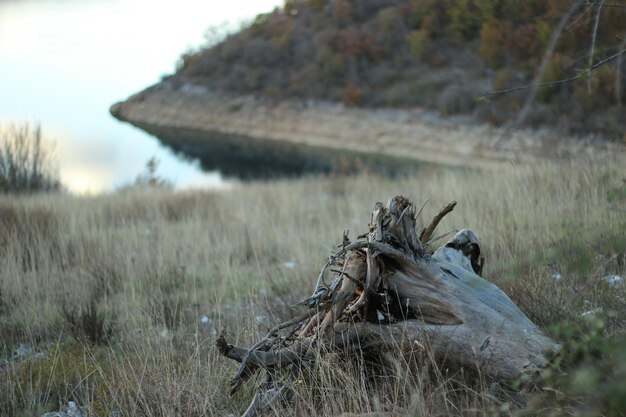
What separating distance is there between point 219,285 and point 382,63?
110 ft

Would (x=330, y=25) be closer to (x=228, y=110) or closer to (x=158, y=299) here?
(x=228, y=110)

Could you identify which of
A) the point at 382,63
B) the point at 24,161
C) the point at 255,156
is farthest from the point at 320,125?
the point at 24,161

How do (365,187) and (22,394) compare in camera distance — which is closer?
(22,394)

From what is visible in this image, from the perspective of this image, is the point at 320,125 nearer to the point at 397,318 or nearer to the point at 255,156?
the point at 255,156

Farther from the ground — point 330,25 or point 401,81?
point 330,25

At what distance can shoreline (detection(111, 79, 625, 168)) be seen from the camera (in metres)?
27.1

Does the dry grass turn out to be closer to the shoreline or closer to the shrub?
the shrub

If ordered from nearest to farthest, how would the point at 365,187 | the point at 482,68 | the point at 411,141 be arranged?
the point at 365,187, the point at 411,141, the point at 482,68

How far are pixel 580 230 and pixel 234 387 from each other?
3647mm

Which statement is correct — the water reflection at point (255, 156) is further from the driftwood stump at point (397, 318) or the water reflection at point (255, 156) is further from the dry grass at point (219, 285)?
the driftwood stump at point (397, 318)

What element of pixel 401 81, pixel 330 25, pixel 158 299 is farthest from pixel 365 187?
pixel 330 25

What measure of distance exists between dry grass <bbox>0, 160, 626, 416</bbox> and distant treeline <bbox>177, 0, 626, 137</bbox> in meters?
12.2

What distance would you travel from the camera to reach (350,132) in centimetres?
3334

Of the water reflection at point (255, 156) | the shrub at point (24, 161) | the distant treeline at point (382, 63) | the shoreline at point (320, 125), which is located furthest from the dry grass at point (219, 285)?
the water reflection at point (255, 156)
